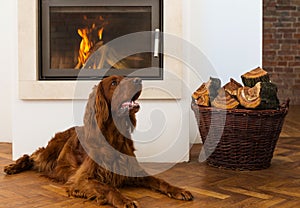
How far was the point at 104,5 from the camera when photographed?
9.89ft

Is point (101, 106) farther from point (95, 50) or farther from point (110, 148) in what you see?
point (95, 50)

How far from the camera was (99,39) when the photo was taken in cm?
307

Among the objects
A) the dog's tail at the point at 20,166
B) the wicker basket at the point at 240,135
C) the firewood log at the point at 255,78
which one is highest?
the firewood log at the point at 255,78

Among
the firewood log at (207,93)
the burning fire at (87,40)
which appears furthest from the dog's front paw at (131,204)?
the burning fire at (87,40)

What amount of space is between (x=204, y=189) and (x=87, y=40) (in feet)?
4.10

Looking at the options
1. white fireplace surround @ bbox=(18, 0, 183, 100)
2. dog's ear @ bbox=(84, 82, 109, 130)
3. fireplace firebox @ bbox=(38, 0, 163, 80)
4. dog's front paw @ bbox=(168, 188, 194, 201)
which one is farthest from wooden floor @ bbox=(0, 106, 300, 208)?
fireplace firebox @ bbox=(38, 0, 163, 80)

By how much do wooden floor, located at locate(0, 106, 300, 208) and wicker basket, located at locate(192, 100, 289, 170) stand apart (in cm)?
6

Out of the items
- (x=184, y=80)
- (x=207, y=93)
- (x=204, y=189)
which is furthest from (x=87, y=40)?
(x=204, y=189)

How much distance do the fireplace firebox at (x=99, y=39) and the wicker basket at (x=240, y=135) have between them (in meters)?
0.47

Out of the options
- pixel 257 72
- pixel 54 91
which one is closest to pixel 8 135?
pixel 54 91

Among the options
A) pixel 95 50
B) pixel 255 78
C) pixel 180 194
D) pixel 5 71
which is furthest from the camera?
pixel 5 71

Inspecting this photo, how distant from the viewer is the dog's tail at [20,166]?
107 inches

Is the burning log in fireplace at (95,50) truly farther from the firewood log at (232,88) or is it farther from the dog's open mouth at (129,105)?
the dog's open mouth at (129,105)

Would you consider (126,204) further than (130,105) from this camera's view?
No
